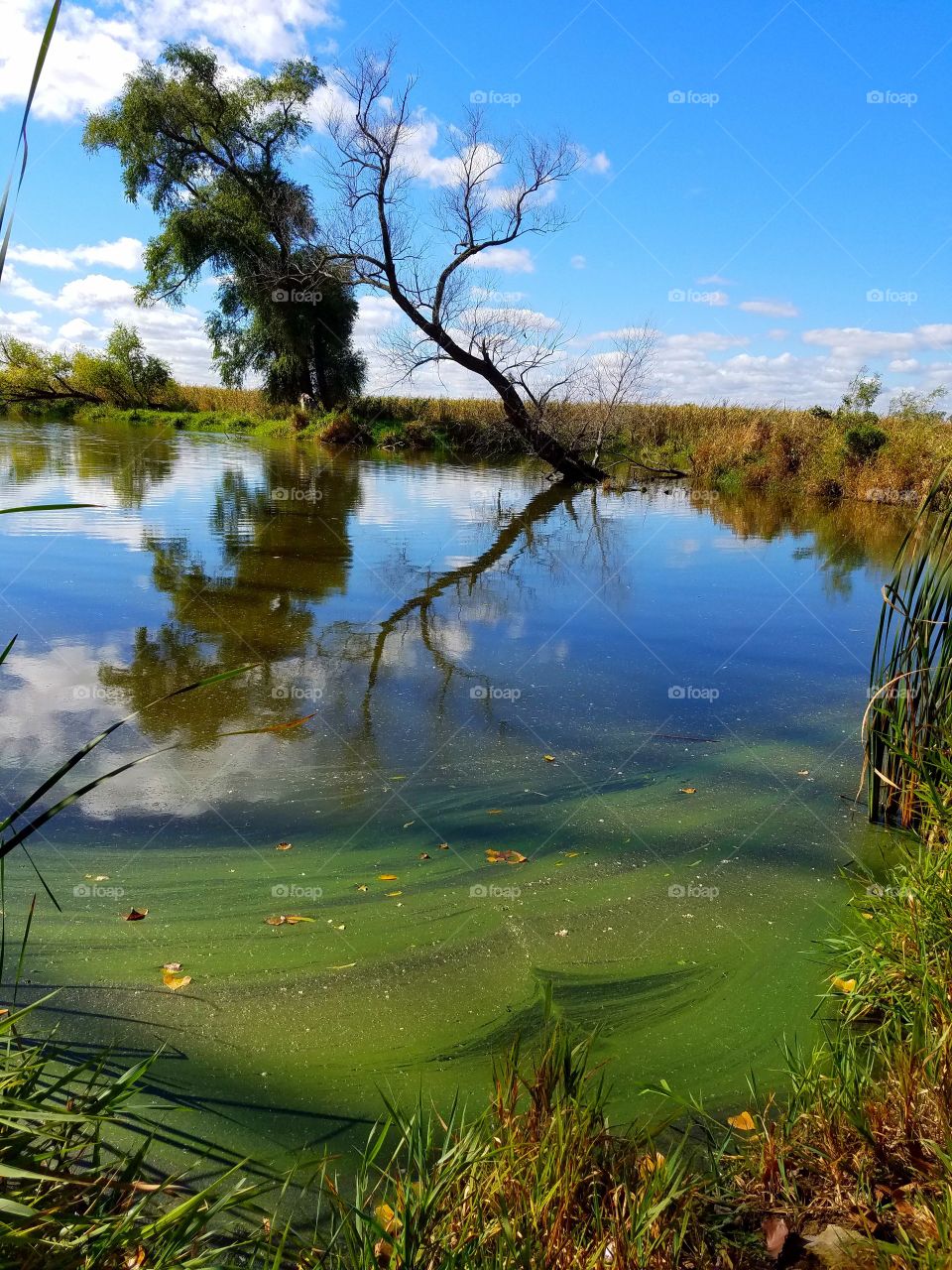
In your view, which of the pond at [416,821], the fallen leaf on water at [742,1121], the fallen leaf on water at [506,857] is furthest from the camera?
the fallen leaf on water at [506,857]

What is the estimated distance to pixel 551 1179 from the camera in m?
1.73

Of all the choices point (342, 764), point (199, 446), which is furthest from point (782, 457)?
point (342, 764)

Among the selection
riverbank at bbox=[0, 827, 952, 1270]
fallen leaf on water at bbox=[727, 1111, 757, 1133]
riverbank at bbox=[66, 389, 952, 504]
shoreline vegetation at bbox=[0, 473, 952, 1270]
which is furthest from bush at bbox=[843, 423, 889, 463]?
fallen leaf on water at bbox=[727, 1111, 757, 1133]

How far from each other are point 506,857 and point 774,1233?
1776 mm

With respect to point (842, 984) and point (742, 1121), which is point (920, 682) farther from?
point (742, 1121)

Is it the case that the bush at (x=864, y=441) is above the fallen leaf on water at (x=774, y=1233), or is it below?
above

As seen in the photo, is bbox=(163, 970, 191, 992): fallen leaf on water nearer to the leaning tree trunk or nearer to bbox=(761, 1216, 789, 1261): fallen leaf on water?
bbox=(761, 1216, 789, 1261): fallen leaf on water

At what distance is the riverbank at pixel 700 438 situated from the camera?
1798 cm

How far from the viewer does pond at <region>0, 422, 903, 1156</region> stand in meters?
2.47

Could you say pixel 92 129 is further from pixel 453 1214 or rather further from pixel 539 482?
pixel 453 1214

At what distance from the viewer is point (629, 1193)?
172 centimetres

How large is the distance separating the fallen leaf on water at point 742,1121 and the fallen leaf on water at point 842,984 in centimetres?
67

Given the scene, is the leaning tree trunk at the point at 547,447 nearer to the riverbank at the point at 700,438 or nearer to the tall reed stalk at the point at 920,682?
the riverbank at the point at 700,438

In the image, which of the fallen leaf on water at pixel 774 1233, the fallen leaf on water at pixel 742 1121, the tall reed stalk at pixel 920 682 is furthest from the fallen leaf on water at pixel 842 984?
the fallen leaf on water at pixel 774 1233
